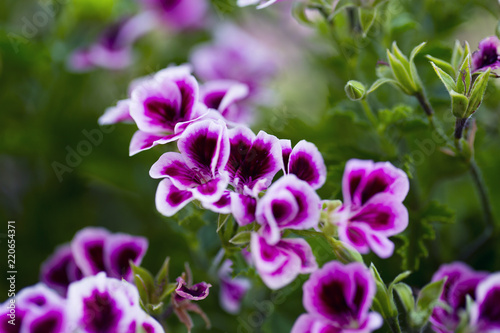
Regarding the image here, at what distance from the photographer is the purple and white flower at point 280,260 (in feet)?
1.28

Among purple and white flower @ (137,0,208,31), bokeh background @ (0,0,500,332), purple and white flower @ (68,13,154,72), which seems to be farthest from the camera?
purple and white flower @ (137,0,208,31)

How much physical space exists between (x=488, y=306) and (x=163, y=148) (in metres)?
0.33

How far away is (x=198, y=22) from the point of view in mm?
1094

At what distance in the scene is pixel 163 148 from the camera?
592 millimetres

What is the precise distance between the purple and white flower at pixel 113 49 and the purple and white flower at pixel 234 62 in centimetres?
10

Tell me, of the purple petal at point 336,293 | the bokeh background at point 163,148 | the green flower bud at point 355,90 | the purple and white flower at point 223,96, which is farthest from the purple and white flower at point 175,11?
the purple petal at point 336,293

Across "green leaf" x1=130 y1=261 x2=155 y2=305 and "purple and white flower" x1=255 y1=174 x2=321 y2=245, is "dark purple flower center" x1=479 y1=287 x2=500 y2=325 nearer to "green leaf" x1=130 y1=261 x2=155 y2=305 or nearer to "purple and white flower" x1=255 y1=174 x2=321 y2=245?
"purple and white flower" x1=255 y1=174 x2=321 y2=245

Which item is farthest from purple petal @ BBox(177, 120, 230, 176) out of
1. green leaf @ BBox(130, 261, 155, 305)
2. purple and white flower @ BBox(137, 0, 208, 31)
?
purple and white flower @ BBox(137, 0, 208, 31)

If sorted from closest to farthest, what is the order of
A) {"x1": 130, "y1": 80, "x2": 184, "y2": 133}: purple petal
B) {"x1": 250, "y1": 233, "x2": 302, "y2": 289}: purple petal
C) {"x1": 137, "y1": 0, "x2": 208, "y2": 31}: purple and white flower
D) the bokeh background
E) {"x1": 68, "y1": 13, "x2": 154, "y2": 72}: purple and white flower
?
{"x1": 250, "y1": 233, "x2": 302, "y2": 289}: purple petal, {"x1": 130, "y1": 80, "x2": 184, "y2": 133}: purple petal, the bokeh background, {"x1": 68, "y1": 13, "x2": 154, "y2": 72}: purple and white flower, {"x1": 137, "y1": 0, "x2": 208, "y2": 31}: purple and white flower

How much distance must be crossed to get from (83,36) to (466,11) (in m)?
0.56

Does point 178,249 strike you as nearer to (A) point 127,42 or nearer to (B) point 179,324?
(B) point 179,324

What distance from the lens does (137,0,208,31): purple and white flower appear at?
Result: 40.8 inches

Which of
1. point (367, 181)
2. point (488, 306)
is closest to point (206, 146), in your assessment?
point (367, 181)

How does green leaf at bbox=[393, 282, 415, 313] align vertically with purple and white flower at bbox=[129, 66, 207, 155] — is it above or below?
below
